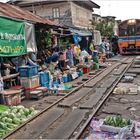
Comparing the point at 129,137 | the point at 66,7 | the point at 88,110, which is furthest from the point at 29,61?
the point at 66,7

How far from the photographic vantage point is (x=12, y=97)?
33.4ft

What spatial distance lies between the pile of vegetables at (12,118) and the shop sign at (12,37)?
3036mm

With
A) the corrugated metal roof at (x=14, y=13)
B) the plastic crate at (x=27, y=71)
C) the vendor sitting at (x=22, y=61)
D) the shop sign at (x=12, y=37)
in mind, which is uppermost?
the corrugated metal roof at (x=14, y=13)

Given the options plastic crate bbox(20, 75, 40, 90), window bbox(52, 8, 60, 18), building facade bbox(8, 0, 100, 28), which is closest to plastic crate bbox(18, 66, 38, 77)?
plastic crate bbox(20, 75, 40, 90)

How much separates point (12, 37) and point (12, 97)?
280 centimetres

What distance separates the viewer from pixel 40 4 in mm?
31844

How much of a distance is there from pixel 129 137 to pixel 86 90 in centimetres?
643

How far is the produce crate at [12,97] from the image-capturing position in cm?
1002

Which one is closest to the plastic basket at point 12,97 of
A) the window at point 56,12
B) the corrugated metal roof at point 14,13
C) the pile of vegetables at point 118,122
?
the corrugated metal roof at point 14,13

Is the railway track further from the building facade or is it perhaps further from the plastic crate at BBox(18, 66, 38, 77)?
the building facade

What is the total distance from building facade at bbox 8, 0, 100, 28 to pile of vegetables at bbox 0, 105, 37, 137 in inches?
838

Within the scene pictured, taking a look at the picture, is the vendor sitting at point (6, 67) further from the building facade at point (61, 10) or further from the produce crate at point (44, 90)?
the building facade at point (61, 10)

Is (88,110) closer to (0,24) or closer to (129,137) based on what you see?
(129,137)

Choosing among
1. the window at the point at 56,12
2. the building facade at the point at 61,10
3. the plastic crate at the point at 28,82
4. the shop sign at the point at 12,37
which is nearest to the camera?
the shop sign at the point at 12,37
